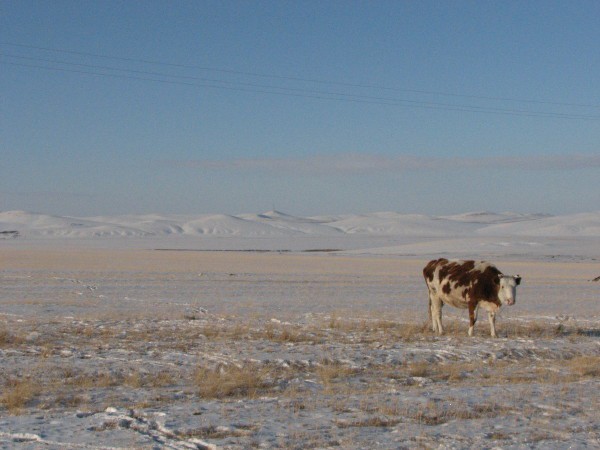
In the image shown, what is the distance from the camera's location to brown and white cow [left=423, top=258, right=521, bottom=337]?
14922 millimetres

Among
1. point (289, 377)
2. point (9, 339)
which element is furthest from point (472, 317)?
point (9, 339)

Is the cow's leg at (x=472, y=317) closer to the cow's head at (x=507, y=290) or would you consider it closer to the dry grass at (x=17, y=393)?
the cow's head at (x=507, y=290)

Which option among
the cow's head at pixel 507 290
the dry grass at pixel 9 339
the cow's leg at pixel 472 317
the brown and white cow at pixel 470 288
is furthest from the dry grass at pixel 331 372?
the dry grass at pixel 9 339

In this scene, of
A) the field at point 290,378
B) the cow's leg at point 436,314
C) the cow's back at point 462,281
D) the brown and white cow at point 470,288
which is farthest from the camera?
the cow's leg at point 436,314

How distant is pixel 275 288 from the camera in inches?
1144

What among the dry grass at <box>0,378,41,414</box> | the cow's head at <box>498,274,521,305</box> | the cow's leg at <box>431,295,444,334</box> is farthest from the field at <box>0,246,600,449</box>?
the cow's head at <box>498,274,521,305</box>

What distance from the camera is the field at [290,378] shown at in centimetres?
730

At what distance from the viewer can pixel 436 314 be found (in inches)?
624

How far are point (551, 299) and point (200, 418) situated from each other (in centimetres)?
1984

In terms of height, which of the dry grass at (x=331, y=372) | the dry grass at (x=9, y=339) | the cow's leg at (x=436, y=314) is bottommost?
the dry grass at (x=331, y=372)

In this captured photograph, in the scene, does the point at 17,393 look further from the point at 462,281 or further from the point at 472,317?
the point at 462,281

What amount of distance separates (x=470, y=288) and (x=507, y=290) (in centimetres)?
92

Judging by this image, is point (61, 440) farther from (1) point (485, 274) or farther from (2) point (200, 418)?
(1) point (485, 274)

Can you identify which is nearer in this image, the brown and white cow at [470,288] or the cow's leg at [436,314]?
the brown and white cow at [470,288]
